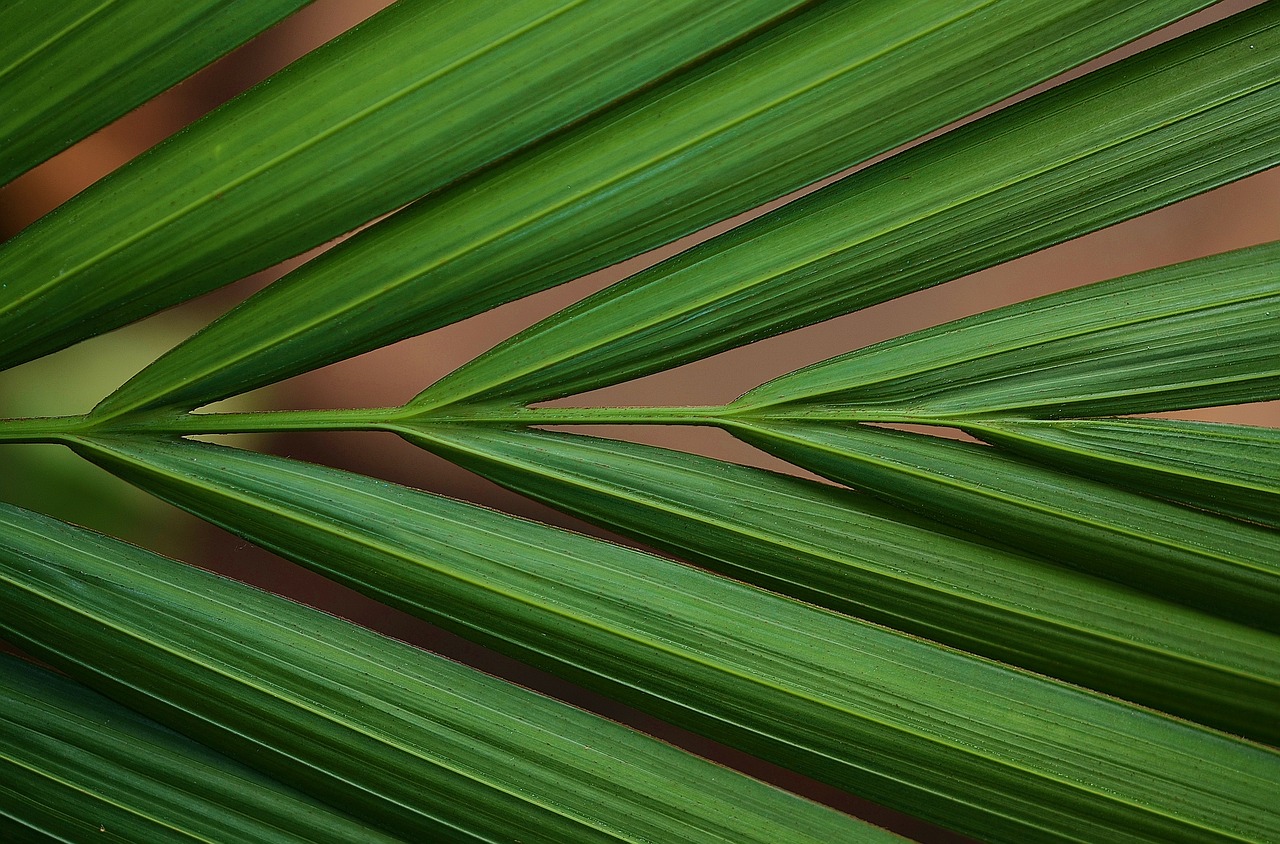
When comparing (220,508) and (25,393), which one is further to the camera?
(25,393)

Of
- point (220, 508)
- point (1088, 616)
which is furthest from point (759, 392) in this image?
point (220, 508)

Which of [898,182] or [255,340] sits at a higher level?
[898,182]

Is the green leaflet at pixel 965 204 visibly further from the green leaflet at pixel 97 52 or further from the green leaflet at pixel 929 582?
the green leaflet at pixel 97 52

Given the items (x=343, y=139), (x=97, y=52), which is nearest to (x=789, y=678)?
(x=343, y=139)

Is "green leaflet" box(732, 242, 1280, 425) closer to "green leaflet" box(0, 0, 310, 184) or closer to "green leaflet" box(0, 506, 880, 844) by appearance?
"green leaflet" box(0, 506, 880, 844)

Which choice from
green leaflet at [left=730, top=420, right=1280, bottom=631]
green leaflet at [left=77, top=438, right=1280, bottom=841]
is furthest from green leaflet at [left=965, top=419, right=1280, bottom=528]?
green leaflet at [left=77, top=438, right=1280, bottom=841]

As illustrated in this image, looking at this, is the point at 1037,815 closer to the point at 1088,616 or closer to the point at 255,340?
the point at 1088,616
